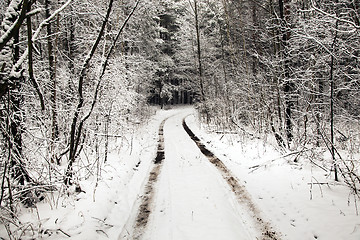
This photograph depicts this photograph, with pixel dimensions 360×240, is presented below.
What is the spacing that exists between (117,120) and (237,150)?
507 cm

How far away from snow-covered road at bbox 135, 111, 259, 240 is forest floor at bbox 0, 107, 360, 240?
18mm

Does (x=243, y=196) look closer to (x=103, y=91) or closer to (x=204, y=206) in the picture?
(x=204, y=206)

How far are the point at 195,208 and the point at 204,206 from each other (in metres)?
0.21

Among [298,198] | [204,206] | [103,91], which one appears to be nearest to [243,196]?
[204,206]

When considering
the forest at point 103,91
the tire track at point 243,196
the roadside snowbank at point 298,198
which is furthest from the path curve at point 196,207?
the forest at point 103,91

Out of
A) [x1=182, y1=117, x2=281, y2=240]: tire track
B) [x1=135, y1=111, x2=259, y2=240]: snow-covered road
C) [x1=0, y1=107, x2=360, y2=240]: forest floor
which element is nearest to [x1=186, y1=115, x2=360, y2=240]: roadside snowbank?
[x1=0, y1=107, x2=360, y2=240]: forest floor

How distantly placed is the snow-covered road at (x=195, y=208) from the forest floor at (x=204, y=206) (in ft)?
0.06

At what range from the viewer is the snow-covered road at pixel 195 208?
352 centimetres

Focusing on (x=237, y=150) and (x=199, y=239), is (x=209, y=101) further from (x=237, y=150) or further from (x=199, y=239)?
(x=199, y=239)

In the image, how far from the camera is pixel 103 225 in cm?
371

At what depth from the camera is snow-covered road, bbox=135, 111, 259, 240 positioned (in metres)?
3.52

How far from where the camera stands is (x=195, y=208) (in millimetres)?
4332

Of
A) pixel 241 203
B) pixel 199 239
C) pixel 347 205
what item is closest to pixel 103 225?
pixel 199 239

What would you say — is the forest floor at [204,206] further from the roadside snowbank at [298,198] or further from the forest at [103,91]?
the forest at [103,91]
